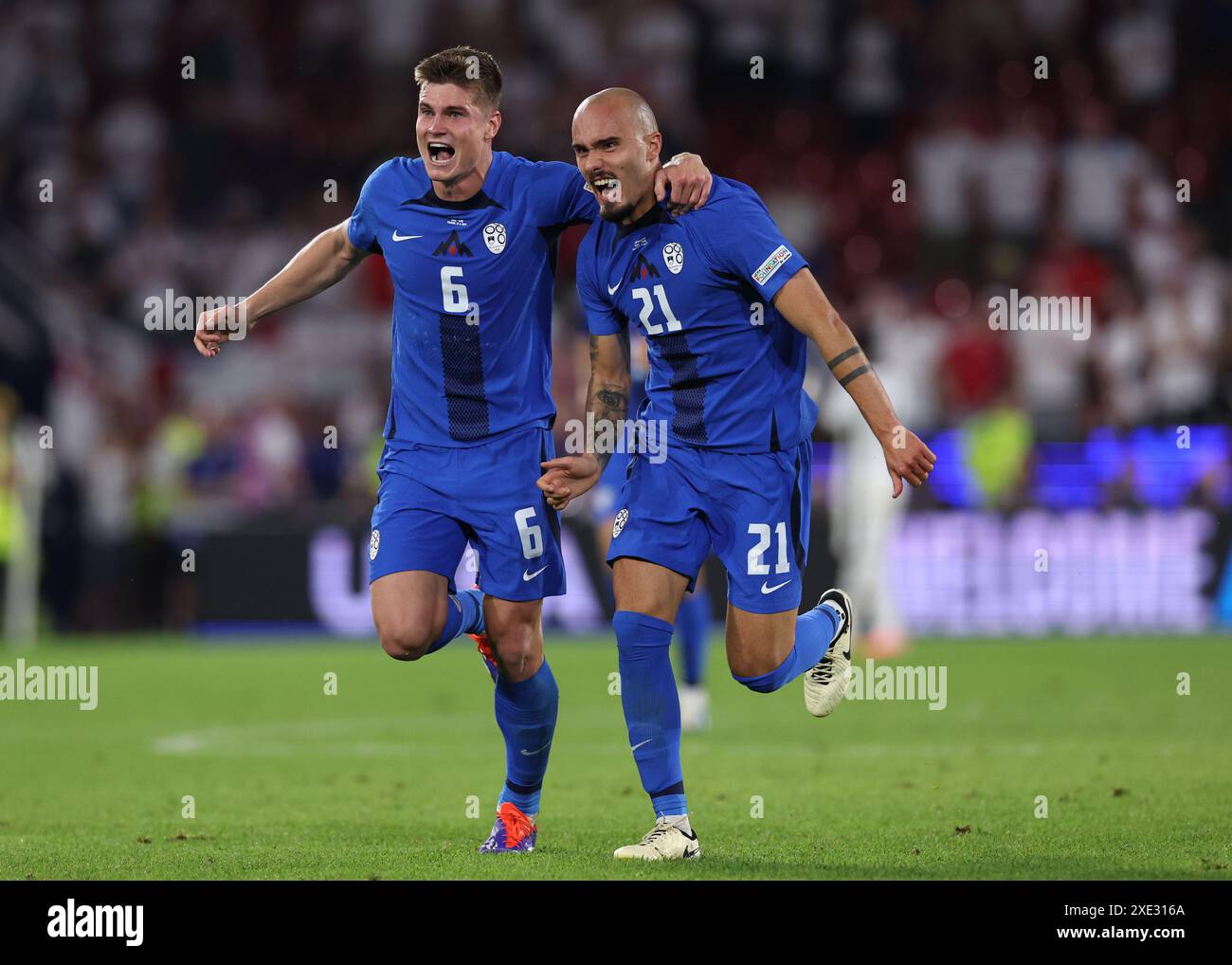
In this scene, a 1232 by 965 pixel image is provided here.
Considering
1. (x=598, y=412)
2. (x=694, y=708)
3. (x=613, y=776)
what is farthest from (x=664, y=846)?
(x=694, y=708)

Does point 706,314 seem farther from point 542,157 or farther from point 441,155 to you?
point 542,157

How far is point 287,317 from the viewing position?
20531mm

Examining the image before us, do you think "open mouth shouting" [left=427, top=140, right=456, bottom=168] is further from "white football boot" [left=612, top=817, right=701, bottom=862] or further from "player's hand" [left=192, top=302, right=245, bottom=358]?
"white football boot" [left=612, top=817, right=701, bottom=862]

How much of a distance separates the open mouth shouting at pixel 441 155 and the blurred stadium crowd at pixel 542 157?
1040 centimetres

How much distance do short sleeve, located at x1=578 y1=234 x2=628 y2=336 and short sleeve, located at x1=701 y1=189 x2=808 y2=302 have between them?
0.43 metres

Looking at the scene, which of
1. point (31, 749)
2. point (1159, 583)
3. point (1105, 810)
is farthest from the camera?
point (1159, 583)

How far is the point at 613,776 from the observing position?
28.8 feet

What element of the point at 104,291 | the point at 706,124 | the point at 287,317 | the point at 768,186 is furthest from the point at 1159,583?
the point at 104,291

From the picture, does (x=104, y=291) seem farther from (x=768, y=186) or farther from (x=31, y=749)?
(x=31, y=749)

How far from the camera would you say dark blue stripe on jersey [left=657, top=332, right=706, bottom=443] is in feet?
21.2

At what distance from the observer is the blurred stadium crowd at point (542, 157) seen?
1805cm

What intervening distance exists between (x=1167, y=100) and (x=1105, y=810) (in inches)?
577

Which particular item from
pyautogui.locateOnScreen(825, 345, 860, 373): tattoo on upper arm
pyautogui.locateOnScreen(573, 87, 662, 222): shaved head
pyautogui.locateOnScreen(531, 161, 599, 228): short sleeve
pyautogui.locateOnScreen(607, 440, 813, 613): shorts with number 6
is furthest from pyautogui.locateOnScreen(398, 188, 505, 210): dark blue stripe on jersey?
pyautogui.locateOnScreen(825, 345, 860, 373): tattoo on upper arm

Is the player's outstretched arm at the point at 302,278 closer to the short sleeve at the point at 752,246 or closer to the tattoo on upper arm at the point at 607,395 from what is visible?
the tattoo on upper arm at the point at 607,395
